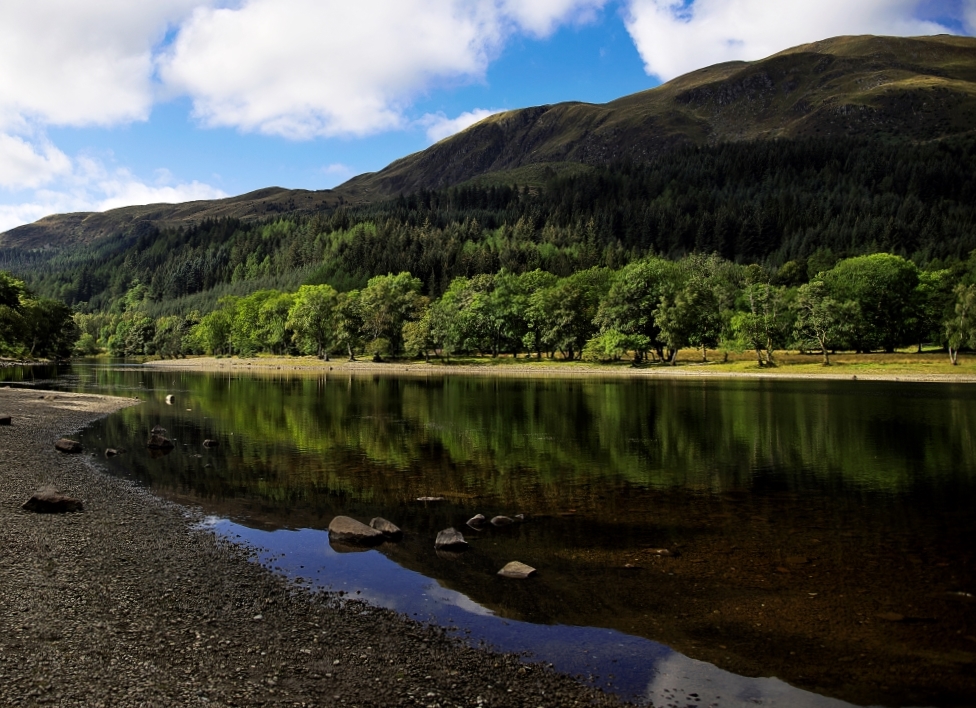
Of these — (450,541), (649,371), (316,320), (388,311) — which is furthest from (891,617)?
(316,320)

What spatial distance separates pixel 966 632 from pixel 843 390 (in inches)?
2932

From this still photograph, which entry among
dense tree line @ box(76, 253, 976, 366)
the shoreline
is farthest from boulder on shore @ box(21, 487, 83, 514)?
dense tree line @ box(76, 253, 976, 366)

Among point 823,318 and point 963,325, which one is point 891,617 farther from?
point 823,318

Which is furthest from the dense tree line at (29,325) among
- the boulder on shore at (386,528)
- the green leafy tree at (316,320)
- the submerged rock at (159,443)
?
the boulder on shore at (386,528)

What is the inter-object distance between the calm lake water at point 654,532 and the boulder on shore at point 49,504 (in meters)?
3.98

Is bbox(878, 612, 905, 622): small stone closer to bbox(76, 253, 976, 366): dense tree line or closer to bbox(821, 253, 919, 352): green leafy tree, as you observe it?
bbox(76, 253, 976, 366): dense tree line

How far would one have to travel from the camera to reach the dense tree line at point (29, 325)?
414 feet

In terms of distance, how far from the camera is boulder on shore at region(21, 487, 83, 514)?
70.0 ft

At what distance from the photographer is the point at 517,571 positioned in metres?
16.6

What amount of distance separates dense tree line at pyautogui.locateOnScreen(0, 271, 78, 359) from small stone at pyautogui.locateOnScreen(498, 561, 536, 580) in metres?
138

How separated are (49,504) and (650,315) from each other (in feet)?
388

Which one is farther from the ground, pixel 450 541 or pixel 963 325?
pixel 963 325

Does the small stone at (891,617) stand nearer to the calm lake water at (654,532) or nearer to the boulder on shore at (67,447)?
the calm lake water at (654,532)

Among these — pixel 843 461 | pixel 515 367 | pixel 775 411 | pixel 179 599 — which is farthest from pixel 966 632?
pixel 515 367
